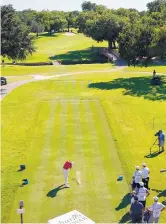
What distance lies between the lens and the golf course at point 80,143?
61.9ft

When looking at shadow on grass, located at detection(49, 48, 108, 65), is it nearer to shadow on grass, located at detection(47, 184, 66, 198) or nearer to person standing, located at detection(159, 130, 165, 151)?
person standing, located at detection(159, 130, 165, 151)

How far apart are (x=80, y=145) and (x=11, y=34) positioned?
109 ft

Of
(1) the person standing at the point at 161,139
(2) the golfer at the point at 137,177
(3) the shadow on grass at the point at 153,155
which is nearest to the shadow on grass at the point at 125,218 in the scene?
(2) the golfer at the point at 137,177

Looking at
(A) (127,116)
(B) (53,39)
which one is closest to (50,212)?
(A) (127,116)

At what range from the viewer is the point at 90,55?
106625 millimetres

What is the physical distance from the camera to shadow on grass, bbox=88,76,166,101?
46.5m

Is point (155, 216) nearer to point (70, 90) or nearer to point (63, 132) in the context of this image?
point (63, 132)

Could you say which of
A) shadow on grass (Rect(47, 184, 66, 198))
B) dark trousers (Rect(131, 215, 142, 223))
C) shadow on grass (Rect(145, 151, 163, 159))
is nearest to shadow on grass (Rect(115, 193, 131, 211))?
dark trousers (Rect(131, 215, 142, 223))

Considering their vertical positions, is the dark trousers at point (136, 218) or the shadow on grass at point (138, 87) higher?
the shadow on grass at point (138, 87)

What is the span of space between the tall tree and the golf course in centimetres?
611

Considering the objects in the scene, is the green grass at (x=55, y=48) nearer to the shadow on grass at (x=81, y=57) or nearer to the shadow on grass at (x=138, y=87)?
the shadow on grass at (x=81, y=57)

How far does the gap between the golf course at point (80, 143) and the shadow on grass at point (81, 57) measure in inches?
1446

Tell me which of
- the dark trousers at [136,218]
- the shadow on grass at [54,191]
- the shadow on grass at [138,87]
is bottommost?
the shadow on grass at [54,191]

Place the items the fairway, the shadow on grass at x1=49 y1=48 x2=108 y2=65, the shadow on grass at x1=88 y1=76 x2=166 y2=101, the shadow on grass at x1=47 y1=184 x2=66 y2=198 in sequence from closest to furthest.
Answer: the fairway → the shadow on grass at x1=47 y1=184 x2=66 y2=198 → the shadow on grass at x1=88 y1=76 x2=166 y2=101 → the shadow on grass at x1=49 y1=48 x2=108 y2=65
